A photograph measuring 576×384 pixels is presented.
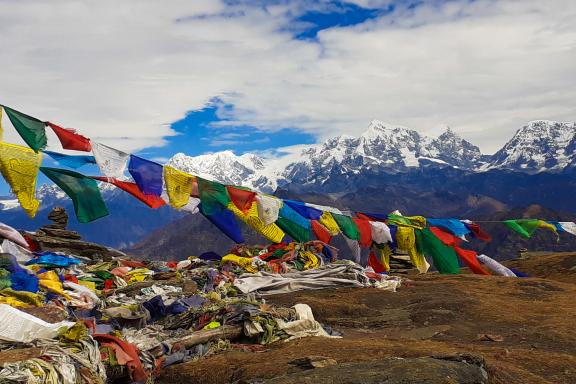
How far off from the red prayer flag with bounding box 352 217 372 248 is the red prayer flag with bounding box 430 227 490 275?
8.56 feet

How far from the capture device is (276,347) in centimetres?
994

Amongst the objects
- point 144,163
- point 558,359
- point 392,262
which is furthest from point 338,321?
point 392,262

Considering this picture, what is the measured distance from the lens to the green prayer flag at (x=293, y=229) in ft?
62.2

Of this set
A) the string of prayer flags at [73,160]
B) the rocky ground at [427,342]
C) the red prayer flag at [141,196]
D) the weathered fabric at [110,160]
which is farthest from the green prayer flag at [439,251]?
the string of prayer flags at [73,160]

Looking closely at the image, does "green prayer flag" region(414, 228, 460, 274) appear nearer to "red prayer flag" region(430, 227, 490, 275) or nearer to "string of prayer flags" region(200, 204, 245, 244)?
"red prayer flag" region(430, 227, 490, 275)

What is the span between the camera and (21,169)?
1209 centimetres

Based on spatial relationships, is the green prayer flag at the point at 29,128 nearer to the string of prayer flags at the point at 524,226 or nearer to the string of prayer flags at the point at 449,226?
the string of prayer flags at the point at 449,226

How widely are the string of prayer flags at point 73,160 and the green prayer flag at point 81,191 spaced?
309 millimetres

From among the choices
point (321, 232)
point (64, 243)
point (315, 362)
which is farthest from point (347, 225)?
point (64, 243)

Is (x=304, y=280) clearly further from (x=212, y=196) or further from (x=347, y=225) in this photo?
(x=347, y=225)

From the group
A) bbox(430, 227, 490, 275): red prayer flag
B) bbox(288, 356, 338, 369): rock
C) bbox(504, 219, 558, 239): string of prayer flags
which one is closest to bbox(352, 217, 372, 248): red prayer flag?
bbox(430, 227, 490, 275): red prayer flag

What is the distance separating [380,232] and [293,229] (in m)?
4.43

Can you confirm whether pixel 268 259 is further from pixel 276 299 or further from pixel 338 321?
pixel 338 321

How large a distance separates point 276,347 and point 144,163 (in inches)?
284
